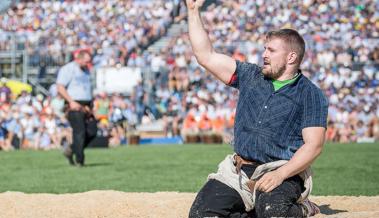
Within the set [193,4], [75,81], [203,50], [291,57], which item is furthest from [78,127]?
[291,57]

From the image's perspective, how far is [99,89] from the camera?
89.9ft

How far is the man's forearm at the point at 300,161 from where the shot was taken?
20.4 feet

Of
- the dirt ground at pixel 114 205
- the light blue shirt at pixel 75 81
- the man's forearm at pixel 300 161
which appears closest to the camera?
the man's forearm at pixel 300 161

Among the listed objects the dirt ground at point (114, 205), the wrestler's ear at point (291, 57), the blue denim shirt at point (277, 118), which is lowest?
the dirt ground at point (114, 205)

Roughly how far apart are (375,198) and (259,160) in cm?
290

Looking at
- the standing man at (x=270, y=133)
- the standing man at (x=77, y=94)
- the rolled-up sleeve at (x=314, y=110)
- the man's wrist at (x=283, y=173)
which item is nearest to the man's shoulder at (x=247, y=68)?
the standing man at (x=270, y=133)

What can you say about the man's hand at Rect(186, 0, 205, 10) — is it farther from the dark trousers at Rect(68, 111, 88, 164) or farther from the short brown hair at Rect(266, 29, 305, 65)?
the dark trousers at Rect(68, 111, 88, 164)

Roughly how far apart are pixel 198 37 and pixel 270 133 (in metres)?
0.97

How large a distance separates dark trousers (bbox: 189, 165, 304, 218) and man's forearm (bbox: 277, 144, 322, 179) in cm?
16

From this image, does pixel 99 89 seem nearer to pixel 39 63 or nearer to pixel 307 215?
pixel 39 63

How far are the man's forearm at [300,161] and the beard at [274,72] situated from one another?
0.67 m

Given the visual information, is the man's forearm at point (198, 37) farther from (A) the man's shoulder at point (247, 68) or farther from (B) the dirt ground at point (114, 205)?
(B) the dirt ground at point (114, 205)

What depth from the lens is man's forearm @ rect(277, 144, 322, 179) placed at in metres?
6.20

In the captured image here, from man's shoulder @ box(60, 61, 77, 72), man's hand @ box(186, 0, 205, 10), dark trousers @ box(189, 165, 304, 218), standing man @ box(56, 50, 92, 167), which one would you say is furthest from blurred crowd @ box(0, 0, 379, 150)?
man's hand @ box(186, 0, 205, 10)
